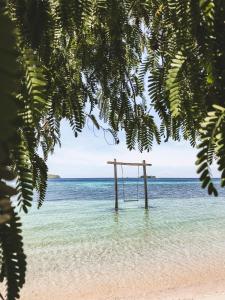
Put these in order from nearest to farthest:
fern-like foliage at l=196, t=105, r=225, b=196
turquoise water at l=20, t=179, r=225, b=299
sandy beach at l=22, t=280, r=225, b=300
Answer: fern-like foliage at l=196, t=105, r=225, b=196 → sandy beach at l=22, t=280, r=225, b=300 → turquoise water at l=20, t=179, r=225, b=299

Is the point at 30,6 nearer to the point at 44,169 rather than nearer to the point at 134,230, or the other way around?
the point at 44,169

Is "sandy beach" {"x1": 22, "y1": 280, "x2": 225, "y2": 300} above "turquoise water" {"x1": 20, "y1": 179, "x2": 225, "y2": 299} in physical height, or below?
below

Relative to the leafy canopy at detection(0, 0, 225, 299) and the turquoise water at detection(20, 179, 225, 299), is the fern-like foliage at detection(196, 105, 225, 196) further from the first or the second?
the turquoise water at detection(20, 179, 225, 299)

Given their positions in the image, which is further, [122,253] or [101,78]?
[122,253]

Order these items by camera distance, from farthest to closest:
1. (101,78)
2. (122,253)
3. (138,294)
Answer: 1. (122,253)
2. (138,294)
3. (101,78)

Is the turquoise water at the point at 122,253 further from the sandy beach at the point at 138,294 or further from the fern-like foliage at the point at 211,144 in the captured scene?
the fern-like foliage at the point at 211,144

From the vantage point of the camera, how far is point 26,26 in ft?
3.93

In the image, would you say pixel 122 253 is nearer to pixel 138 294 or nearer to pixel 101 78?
pixel 138 294

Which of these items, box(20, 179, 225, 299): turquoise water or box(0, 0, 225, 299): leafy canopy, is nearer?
box(0, 0, 225, 299): leafy canopy

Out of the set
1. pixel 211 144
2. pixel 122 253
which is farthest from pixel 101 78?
pixel 122 253

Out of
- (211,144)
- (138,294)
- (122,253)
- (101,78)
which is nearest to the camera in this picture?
(211,144)

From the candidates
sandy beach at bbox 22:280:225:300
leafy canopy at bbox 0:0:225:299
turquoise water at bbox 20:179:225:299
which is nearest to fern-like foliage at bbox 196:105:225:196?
leafy canopy at bbox 0:0:225:299

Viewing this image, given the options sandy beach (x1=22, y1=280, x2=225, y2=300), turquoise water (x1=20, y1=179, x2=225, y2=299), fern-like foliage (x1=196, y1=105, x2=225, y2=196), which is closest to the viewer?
fern-like foliage (x1=196, y1=105, x2=225, y2=196)

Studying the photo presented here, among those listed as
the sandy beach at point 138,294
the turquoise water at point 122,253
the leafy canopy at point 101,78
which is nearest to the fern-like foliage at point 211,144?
the leafy canopy at point 101,78
